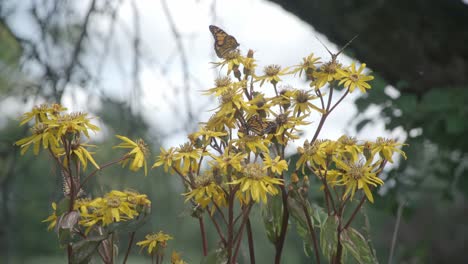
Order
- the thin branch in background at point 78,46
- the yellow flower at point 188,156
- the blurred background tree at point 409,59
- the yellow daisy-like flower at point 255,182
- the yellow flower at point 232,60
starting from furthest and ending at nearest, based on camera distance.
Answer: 1. the blurred background tree at point 409,59
2. the thin branch in background at point 78,46
3. the yellow flower at point 232,60
4. the yellow flower at point 188,156
5. the yellow daisy-like flower at point 255,182

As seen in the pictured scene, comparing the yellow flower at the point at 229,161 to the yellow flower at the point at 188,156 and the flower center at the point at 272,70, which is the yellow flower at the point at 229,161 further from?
the flower center at the point at 272,70

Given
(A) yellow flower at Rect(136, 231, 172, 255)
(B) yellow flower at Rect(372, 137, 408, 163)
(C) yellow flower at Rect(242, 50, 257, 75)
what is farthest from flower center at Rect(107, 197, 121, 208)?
(B) yellow flower at Rect(372, 137, 408, 163)

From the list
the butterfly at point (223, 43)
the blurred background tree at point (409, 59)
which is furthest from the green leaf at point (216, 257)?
the blurred background tree at point (409, 59)

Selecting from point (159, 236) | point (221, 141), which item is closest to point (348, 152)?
point (221, 141)

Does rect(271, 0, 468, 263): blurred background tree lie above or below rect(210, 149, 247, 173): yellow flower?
above

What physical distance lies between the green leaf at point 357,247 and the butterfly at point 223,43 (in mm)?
382

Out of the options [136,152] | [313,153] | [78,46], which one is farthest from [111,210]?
[78,46]

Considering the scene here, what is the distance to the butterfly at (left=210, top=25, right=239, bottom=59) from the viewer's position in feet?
3.46

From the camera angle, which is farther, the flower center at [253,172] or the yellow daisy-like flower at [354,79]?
the yellow daisy-like flower at [354,79]

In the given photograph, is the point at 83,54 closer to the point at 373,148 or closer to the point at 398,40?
the point at 398,40

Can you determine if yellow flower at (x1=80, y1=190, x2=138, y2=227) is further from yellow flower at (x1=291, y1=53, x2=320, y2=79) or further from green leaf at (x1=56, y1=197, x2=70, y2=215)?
yellow flower at (x1=291, y1=53, x2=320, y2=79)

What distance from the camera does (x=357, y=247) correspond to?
0.91 meters

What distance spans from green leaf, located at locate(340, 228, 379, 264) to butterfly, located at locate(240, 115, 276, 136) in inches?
7.8

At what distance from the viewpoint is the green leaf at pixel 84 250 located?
0.85 meters
